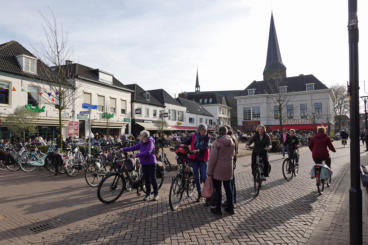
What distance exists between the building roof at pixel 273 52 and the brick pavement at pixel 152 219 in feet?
176

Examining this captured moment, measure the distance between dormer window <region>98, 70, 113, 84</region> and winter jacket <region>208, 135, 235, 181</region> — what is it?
75.2 feet

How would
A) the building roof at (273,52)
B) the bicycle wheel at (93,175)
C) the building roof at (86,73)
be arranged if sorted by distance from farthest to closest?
the building roof at (273,52), the building roof at (86,73), the bicycle wheel at (93,175)

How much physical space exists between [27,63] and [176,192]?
63.0ft

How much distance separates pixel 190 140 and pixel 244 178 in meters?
3.33

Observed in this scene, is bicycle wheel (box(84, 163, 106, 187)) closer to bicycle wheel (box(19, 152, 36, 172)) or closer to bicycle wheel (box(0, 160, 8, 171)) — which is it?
bicycle wheel (box(19, 152, 36, 172))

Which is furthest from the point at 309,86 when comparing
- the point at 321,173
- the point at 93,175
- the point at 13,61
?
the point at 93,175

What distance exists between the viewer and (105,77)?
2553 cm

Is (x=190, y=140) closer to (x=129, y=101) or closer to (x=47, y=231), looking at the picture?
(x=47, y=231)

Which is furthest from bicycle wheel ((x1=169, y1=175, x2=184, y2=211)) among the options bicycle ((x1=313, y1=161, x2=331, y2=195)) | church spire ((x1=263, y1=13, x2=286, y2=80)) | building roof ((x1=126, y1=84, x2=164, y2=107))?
church spire ((x1=263, y1=13, x2=286, y2=80))

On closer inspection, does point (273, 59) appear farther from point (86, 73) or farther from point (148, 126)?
point (86, 73)

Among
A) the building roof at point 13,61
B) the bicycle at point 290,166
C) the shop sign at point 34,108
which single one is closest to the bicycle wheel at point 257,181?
the bicycle at point 290,166

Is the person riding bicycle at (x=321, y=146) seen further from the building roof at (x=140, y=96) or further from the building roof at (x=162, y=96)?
the building roof at (x=162, y=96)

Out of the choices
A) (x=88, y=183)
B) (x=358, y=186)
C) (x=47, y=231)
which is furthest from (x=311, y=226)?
(x=88, y=183)

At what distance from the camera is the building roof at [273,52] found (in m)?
54.8
